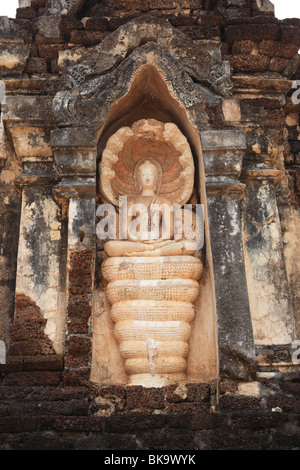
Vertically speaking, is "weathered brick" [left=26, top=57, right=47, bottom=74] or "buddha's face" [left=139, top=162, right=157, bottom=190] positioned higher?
"weathered brick" [left=26, top=57, right=47, bottom=74]

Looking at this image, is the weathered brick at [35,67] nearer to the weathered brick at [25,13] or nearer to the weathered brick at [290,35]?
the weathered brick at [25,13]

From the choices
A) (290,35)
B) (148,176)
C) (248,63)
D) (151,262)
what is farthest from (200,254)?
(290,35)

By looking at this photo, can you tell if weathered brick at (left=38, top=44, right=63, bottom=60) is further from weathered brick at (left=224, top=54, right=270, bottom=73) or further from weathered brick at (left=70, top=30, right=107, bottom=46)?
weathered brick at (left=224, top=54, right=270, bottom=73)

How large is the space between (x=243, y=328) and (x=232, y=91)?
130 inches

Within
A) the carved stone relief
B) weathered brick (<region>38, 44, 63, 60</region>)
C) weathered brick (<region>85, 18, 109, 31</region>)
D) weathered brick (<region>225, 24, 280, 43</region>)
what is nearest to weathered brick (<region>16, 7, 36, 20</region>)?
weathered brick (<region>38, 44, 63, 60</region>)

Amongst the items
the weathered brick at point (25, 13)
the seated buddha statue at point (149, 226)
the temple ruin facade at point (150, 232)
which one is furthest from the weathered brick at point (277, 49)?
the weathered brick at point (25, 13)

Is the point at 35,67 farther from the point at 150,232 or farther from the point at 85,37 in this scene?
the point at 150,232

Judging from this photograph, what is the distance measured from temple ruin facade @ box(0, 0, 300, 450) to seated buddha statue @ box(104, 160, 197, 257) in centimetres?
2

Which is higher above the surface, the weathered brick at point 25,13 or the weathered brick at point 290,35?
the weathered brick at point 25,13

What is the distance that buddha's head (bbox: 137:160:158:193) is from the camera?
7.85 m

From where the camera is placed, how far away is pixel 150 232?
7512 mm

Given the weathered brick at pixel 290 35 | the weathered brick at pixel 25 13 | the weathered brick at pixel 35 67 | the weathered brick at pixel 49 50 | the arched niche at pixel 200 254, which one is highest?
the weathered brick at pixel 25 13

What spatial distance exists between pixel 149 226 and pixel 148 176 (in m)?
0.69

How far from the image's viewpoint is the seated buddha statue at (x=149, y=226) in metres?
7.31
